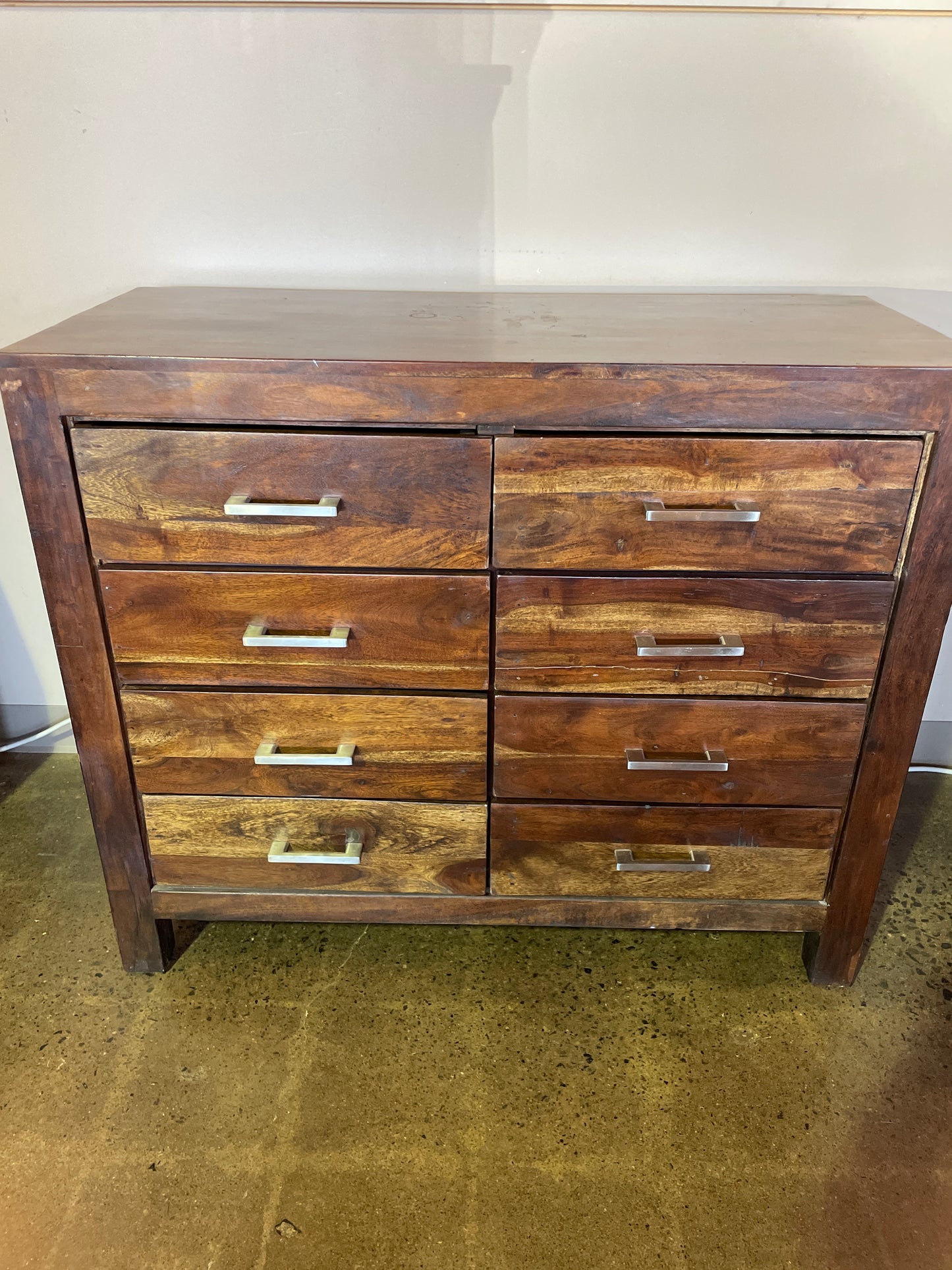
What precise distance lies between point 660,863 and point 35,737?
1262 mm

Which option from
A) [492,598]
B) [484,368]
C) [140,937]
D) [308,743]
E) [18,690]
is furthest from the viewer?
[18,690]

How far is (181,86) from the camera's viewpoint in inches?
50.1

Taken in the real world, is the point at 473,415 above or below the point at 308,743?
above

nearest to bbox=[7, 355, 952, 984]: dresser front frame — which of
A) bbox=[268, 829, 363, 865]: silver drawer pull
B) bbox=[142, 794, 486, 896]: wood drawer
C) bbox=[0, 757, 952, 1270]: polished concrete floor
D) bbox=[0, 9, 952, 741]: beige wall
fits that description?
bbox=[142, 794, 486, 896]: wood drawer

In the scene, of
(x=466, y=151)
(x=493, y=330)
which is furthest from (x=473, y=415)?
(x=466, y=151)

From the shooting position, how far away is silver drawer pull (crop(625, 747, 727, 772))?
110 cm

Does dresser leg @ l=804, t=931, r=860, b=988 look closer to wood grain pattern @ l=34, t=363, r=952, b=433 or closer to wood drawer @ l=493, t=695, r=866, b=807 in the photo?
wood drawer @ l=493, t=695, r=866, b=807

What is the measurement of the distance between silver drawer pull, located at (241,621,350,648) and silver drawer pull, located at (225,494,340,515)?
0.14 metres

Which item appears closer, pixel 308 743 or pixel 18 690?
pixel 308 743

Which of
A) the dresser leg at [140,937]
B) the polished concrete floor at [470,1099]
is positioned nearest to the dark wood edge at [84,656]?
the dresser leg at [140,937]

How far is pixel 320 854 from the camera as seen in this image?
1187mm

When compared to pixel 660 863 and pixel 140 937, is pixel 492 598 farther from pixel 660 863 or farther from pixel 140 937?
pixel 140 937

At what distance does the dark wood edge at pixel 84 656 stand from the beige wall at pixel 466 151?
549 mm

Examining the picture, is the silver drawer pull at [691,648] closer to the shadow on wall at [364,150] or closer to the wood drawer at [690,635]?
the wood drawer at [690,635]
